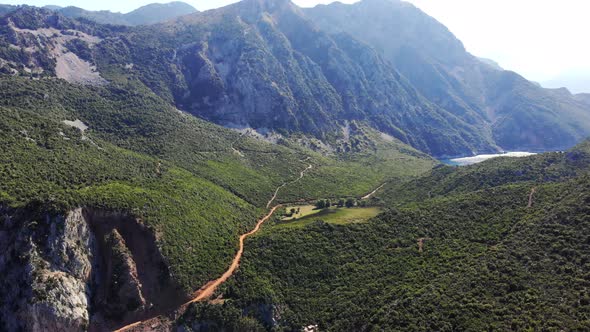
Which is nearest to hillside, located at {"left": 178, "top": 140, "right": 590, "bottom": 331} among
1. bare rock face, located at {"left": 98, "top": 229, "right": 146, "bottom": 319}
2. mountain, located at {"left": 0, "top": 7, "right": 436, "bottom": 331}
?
bare rock face, located at {"left": 98, "top": 229, "right": 146, "bottom": 319}

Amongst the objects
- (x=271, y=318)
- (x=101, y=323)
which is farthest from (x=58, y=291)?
(x=271, y=318)

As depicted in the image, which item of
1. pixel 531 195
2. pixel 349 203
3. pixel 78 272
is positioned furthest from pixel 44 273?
pixel 531 195

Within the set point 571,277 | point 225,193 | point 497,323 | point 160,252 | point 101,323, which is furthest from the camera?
point 225,193

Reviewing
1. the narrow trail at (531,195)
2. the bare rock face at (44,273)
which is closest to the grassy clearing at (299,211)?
the narrow trail at (531,195)

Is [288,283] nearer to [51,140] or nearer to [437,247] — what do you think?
[437,247]

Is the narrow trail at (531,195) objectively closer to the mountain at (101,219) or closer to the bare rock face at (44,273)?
the mountain at (101,219)

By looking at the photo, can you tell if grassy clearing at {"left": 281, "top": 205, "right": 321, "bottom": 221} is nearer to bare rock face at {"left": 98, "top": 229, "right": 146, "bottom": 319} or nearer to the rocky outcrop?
the rocky outcrop
